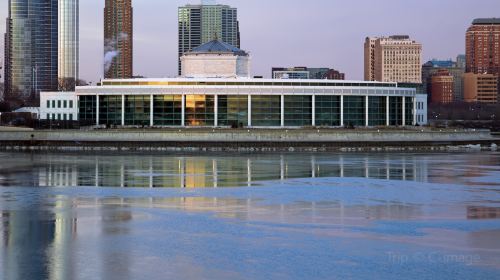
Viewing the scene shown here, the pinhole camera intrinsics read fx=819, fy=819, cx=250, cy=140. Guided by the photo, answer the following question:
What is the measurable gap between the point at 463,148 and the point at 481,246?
7049 cm

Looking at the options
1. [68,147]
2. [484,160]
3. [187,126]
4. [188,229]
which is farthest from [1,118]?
[188,229]

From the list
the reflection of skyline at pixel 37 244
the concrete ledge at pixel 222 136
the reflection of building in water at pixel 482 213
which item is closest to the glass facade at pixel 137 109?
the concrete ledge at pixel 222 136

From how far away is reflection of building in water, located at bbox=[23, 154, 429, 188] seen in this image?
158ft

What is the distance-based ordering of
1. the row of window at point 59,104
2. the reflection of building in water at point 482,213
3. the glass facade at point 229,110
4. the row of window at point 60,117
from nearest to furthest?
the reflection of building in water at point 482,213, the glass facade at point 229,110, the row of window at point 60,117, the row of window at point 59,104

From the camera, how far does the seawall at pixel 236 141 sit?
90.5 meters

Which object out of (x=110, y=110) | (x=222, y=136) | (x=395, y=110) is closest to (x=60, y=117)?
(x=110, y=110)

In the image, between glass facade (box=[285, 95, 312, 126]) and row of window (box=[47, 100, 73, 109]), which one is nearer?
glass facade (box=[285, 95, 312, 126])

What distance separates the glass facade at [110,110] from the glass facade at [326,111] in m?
29.4

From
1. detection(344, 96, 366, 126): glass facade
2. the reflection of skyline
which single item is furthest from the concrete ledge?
the reflection of skyline

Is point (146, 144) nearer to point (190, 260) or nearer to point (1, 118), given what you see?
point (1, 118)

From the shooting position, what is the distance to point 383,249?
2602cm

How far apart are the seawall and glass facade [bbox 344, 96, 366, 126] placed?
2043 cm

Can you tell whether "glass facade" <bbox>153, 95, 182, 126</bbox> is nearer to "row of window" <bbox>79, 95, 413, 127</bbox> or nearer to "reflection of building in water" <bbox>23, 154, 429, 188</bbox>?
"row of window" <bbox>79, 95, 413, 127</bbox>

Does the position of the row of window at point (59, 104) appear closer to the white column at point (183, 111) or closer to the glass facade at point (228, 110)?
the glass facade at point (228, 110)
